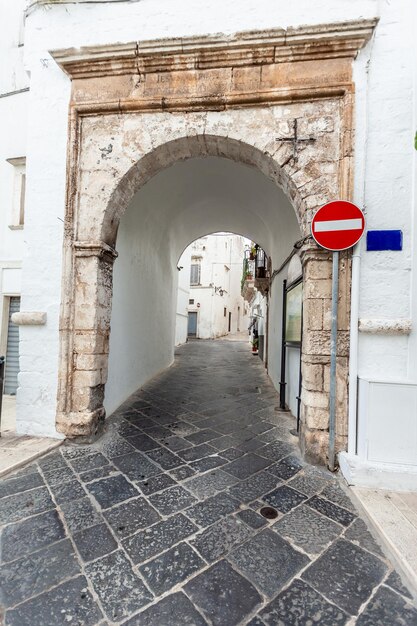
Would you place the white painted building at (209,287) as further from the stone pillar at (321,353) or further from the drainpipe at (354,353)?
the drainpipe at (354,353)

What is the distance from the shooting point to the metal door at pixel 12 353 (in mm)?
5461

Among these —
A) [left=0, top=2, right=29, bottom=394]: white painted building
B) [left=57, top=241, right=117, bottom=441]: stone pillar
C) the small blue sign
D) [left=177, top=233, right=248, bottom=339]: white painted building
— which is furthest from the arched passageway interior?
[left=177, top=233, right=248, bottom=339]: white painted building

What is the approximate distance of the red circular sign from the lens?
2494 mm

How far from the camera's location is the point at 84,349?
3.09 meters

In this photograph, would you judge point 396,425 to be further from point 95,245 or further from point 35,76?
point 35,76

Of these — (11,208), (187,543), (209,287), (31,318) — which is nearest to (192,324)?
(209,287)

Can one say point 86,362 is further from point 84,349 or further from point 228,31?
point 228,31

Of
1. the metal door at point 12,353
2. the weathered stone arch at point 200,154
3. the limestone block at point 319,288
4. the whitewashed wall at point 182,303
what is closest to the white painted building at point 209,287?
the whitewashed wall at point 182,303

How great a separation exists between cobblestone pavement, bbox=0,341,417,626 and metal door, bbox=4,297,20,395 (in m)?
3.48

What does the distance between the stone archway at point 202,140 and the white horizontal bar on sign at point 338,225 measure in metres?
0.22

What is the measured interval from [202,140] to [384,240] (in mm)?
2181

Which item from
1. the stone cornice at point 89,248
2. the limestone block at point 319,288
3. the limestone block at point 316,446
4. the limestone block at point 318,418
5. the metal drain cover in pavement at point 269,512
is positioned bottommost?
the metal drain cover in pavement at point 269,512

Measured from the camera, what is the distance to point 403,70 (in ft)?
8.82

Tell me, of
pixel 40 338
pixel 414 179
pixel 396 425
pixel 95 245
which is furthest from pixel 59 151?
pixel 396 425
